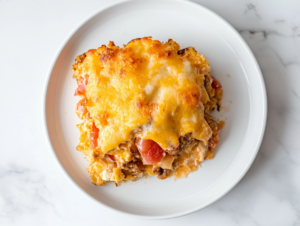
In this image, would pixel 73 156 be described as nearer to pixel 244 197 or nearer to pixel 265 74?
pixel 244 197

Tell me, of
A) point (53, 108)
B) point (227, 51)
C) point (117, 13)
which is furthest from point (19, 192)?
point (227, 51)

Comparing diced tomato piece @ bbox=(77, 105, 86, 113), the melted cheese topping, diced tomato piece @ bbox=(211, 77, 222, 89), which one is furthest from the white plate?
the melted cheese topping

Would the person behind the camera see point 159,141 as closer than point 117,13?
Yes

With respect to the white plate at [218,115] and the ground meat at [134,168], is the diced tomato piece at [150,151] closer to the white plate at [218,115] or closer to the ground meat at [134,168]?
the ground meat at [134,168]

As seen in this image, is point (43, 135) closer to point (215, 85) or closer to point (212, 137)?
Answer: point (212, 137)

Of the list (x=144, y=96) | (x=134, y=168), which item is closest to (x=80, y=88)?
(x=144, y=96)

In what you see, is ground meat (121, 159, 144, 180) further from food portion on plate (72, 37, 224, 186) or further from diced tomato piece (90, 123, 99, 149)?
diced tomato piece (90, 123, 99, 149)
